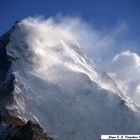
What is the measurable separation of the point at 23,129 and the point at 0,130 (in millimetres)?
12818

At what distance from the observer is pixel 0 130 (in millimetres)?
164750

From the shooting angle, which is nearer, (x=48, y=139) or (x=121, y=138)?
(x=48, y=139)

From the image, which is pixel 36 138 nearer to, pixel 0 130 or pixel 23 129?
pixel 23 129

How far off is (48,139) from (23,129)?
817 cm

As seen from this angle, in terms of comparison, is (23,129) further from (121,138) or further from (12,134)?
(121,138)

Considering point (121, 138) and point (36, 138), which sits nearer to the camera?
point (36, 138)

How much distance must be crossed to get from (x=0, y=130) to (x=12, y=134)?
9.61 m

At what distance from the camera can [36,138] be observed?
153125mm

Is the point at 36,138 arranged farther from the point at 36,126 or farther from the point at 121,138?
the point at 121,138

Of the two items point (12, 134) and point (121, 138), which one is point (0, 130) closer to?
point (12, 134)

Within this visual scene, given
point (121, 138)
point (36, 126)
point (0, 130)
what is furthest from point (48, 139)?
point (121, 138)

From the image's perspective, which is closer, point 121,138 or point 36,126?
point 36,126

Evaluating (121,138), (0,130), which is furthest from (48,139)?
(121,138)

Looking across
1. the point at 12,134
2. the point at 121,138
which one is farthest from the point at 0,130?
the point at 121,138
